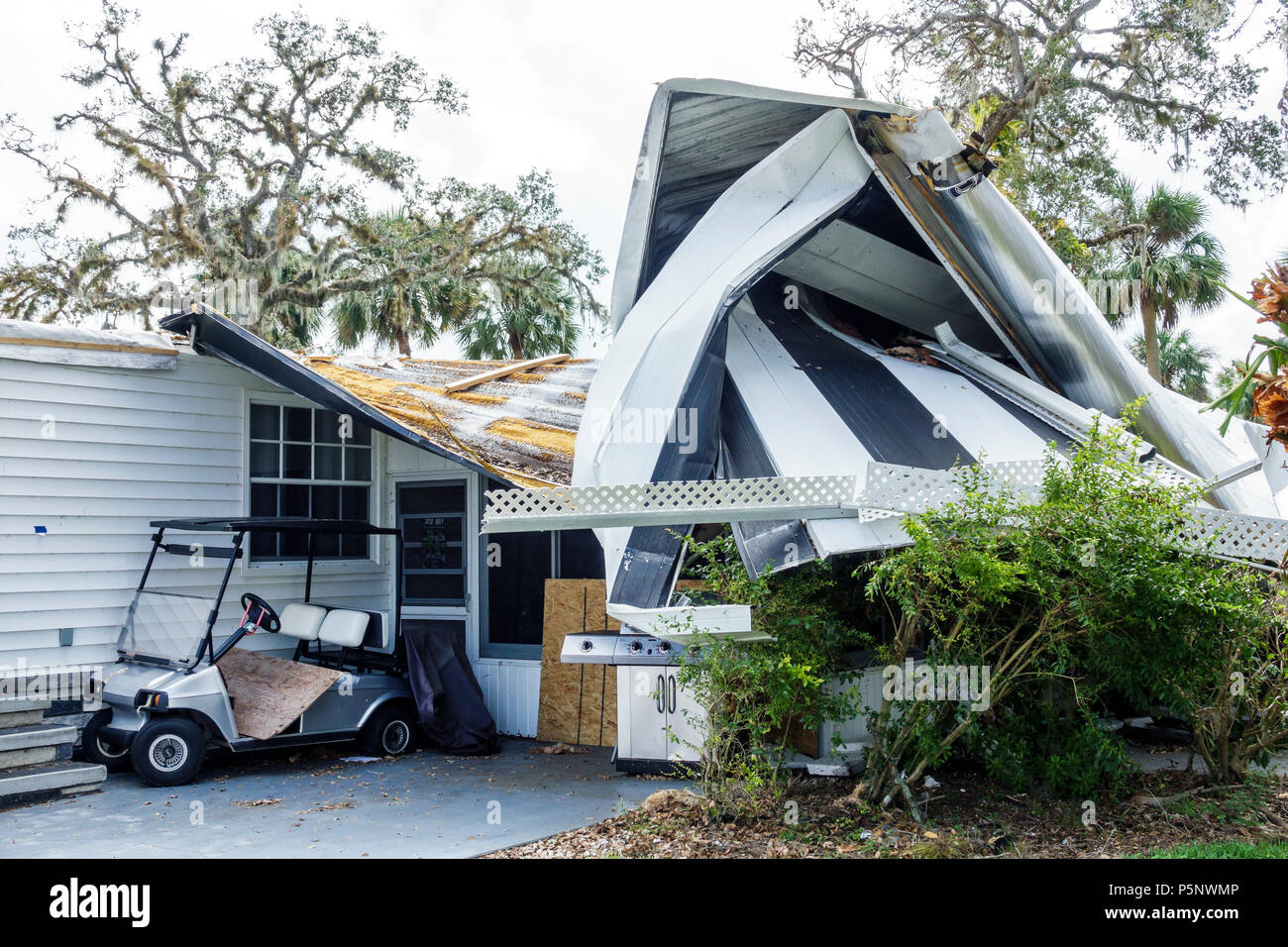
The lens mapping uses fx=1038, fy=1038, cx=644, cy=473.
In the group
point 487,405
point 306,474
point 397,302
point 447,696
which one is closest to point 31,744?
point 447,696

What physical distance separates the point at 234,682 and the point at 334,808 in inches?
77.3

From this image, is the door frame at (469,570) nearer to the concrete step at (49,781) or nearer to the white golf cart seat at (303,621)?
the white golf cart seat at (303,621)

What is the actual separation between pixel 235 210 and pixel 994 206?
19265mm

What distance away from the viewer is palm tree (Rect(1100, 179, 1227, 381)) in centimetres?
2038

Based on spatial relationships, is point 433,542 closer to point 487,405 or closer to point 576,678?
point 487,405

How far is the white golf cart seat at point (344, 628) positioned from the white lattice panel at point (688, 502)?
3720 mm

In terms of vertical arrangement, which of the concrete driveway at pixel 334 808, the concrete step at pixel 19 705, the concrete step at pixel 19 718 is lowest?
the concrete driveway at pixel 334 808

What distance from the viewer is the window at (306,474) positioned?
10.4 m

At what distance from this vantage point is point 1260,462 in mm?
7059

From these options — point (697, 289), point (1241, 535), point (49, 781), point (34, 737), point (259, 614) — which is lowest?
point (49, 781)

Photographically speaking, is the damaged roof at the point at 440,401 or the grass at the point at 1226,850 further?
the damaged roof at the point at 440,401

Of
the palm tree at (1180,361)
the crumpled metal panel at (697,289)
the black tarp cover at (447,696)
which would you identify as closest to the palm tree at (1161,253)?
the palm tree at (1180,361)

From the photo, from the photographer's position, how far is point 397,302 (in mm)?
23578
